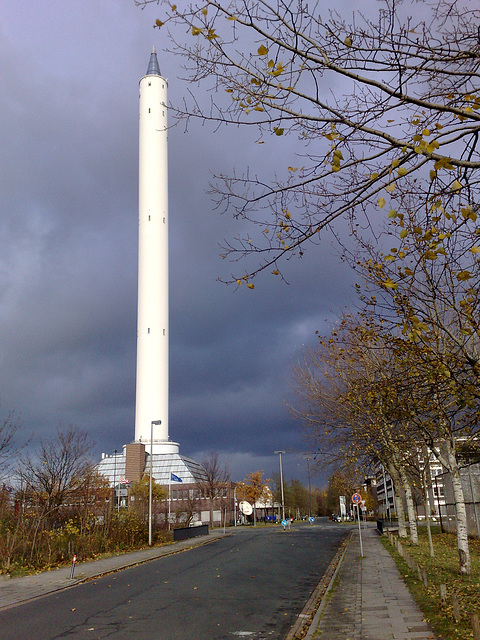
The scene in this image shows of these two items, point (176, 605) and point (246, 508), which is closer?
point (176, 605)

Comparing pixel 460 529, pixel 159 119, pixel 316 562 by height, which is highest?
pixel 159 119

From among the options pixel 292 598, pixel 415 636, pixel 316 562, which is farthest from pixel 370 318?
pixel 316 562

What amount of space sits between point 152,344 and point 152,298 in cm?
643

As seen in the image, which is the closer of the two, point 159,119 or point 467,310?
point 467,310

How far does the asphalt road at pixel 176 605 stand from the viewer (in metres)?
10.9

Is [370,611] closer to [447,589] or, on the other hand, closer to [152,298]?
[447,589]

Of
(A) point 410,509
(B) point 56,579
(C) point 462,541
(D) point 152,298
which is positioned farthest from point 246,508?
(C) point 462,541

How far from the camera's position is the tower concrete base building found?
8006 cm

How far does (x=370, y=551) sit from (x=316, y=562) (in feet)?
12.3

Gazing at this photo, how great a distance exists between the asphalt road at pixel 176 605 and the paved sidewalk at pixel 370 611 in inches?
31.2

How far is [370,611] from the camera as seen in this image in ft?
38.2

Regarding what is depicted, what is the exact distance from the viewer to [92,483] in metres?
30.1

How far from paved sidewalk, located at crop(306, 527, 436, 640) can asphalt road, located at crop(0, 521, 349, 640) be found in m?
0.79

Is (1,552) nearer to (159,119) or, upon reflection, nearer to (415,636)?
(415,636)
